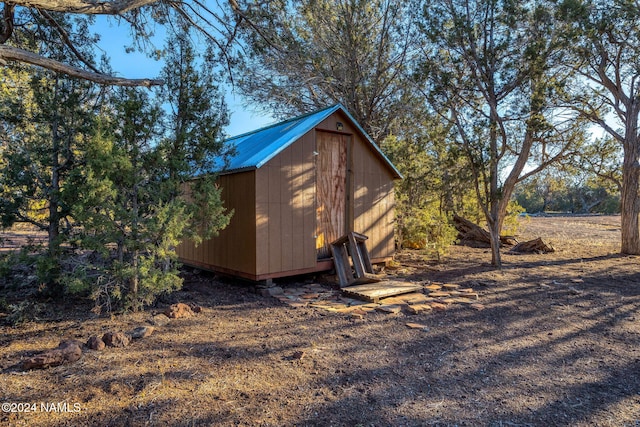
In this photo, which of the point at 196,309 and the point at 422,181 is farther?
the point at 422,181

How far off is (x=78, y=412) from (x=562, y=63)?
10996mm

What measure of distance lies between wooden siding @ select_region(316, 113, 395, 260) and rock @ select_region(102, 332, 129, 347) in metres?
5.19

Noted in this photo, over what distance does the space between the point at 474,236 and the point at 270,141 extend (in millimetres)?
9316

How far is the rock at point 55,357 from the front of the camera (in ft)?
10.6

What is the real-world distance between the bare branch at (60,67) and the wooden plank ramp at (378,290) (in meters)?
4.49

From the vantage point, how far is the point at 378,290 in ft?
20.4

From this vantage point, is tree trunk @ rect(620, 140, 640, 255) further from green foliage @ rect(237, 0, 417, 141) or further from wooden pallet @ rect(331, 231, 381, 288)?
wooden pallet @ rect(331, 231, 381, 288)

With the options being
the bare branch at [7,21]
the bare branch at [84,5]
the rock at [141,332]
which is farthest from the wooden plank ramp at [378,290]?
the bare branch at [7,21]

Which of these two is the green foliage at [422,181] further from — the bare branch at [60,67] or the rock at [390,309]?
the bare branch at [60,67]

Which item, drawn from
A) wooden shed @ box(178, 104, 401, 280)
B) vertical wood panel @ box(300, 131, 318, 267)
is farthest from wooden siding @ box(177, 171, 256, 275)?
vertical wood panel @ box(300, 131, 318, 267)

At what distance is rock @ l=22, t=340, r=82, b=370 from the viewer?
3.22 m

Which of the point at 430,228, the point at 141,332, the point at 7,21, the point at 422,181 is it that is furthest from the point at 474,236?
the point at 7,21

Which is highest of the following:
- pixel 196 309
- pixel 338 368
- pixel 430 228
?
pixel 430 228

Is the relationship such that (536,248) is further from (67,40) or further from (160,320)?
(67,40)
